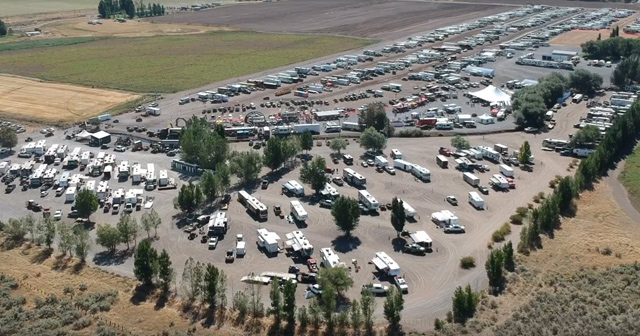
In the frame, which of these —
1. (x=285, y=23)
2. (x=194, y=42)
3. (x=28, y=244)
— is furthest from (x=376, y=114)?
(x=285, y=23)

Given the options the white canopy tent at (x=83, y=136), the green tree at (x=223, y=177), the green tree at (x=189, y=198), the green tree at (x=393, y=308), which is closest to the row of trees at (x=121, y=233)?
the green tree at (x=189, y=198)

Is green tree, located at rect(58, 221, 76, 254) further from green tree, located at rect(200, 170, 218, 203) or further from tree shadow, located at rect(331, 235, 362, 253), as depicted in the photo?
tree shadow, located at rect(331, 235, 362, 253)

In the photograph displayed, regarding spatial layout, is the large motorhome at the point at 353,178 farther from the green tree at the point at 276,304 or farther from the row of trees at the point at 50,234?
the row of trees at the point at 50,234

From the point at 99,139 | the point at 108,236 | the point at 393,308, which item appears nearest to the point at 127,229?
the point at 108,236

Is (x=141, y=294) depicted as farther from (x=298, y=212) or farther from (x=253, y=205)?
(x=298, y=212)

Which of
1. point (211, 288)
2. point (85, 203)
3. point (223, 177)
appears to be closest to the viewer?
point (211, 288)

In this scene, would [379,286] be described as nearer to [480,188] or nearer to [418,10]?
[480,188]
